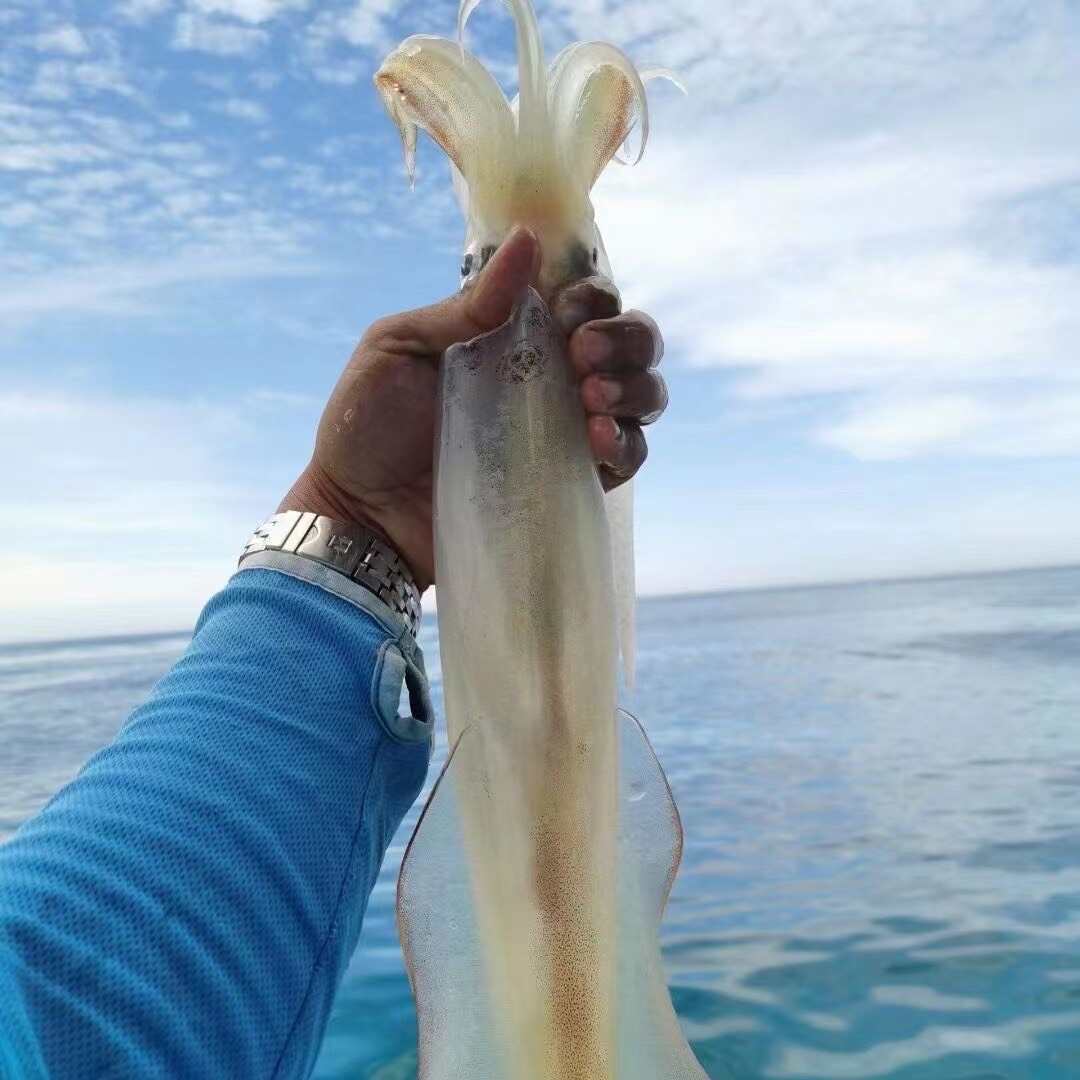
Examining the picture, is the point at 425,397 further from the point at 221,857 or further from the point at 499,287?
the point at 221,857

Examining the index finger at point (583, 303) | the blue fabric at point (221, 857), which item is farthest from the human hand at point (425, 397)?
the blue fabric at point (221, 857)

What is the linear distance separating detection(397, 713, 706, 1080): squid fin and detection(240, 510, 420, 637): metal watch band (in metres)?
0.58

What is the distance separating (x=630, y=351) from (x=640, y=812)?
0.64m

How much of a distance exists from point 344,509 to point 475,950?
0.93 m

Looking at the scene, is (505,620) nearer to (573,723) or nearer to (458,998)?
(573,723)

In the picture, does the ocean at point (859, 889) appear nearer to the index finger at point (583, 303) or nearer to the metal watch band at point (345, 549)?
the metal watch band at point (345, 549)

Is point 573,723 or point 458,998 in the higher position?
point 573,723

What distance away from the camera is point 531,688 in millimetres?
1388

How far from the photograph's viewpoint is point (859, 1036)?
152 inches

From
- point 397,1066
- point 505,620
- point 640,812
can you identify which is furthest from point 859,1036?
point 505,620

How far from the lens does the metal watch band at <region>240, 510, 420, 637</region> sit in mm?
1921

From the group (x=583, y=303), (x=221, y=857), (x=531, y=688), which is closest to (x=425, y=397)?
(x=583, y=303)

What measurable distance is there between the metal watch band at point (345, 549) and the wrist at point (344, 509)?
2cm

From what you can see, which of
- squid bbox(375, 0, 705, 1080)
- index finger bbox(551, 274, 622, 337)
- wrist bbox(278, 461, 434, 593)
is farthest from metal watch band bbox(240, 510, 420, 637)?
index finger bbox(551, 274, 622, 337)
